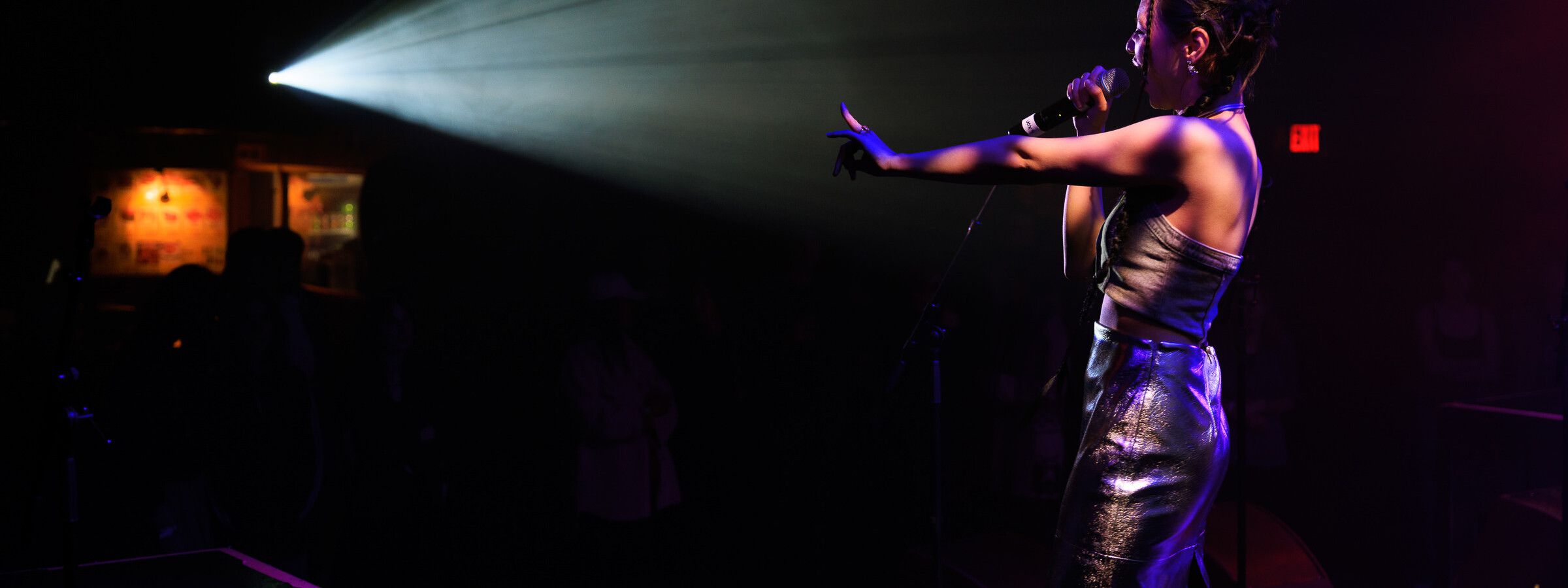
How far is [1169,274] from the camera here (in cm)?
132

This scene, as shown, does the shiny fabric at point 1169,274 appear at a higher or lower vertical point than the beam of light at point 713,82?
lower

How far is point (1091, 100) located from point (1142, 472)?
0.69 m

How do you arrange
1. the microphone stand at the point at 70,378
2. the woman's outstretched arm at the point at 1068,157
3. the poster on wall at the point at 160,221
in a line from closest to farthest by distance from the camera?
1. the woman's outstretched arm at the point at 1068,157
2. the microphone stand at the point at 70,378
3. the poster on wall at the point at 160,221

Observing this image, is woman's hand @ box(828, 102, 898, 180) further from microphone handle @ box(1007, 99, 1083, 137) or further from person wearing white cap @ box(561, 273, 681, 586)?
person wearing white cap @ box(561, 273, 681, 586)

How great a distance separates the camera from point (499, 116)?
16.7ft

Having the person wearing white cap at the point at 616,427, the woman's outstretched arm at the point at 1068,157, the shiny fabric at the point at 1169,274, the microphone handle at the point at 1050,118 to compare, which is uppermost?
the microphone handle at the point at 1050,118

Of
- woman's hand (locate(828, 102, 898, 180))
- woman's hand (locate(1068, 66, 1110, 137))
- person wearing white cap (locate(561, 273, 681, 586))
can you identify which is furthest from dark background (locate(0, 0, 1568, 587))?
woman's hand (locate(828, 102, 898, 180))

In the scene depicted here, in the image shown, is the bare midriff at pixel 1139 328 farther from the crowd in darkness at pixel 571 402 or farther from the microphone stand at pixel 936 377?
the crowd in darkness at pixel 571 402

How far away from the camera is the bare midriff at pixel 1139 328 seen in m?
1.33

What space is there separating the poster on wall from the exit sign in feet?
20.9

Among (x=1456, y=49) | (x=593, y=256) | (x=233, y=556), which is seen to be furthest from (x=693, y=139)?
(x=1456, y=49)

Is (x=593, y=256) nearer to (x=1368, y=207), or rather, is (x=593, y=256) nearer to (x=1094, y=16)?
(x=1094, y=16)

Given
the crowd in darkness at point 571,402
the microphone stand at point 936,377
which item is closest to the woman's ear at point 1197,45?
the microphone stand at point 936,377

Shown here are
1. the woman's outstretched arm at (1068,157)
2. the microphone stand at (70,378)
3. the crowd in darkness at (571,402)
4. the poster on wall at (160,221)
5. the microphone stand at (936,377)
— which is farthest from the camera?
the poster on wall at (160,221)
